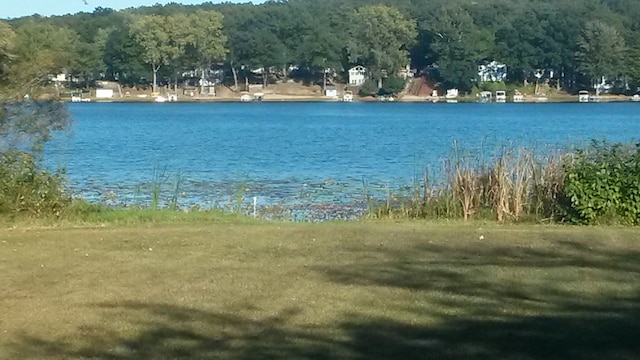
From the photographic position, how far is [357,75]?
121312 millimetres

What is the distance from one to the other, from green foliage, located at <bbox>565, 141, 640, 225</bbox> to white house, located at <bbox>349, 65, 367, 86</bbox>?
103m

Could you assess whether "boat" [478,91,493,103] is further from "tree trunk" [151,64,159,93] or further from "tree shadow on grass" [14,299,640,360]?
"tree shadow on grass" [14,299,640,360]

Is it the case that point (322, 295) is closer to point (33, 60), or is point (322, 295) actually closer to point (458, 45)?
point (33, 60)

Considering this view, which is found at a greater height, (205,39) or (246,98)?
(205,39)

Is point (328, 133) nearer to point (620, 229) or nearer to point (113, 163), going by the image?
point (113, 163)

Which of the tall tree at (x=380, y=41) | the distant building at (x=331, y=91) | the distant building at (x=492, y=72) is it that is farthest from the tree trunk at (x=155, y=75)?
the distant building at (x=492, y=72)

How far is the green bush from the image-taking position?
1692cm

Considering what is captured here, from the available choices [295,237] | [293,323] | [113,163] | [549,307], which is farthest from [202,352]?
[113,163]

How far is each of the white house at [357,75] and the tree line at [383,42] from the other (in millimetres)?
1222

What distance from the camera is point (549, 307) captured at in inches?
357

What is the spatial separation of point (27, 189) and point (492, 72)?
104936 mm

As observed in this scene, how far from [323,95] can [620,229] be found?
4225 inches

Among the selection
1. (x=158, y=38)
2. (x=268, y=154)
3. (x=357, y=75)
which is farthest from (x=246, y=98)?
(x=268, y=154)

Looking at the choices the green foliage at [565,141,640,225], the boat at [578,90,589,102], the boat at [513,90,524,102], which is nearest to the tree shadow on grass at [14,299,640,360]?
the green foliage at [565,141,640,225]
